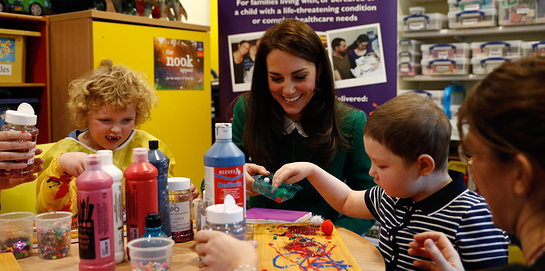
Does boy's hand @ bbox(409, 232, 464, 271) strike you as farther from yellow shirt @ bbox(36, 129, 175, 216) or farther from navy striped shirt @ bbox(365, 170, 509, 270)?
yellow shirt @ bbox(36, 129, 175, 216)

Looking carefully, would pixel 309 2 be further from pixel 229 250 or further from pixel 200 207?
pixel 229 250

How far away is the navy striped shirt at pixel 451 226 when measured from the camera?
1.13 metres

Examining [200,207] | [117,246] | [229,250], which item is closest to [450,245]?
[229,250]

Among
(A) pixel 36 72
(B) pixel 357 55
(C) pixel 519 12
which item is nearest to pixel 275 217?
(B) pixel 357 55

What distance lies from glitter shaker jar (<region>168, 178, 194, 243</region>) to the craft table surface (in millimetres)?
31

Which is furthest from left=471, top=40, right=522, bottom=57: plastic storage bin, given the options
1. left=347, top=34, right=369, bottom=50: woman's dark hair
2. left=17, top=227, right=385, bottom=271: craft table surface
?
left=17, top=227, right=385, bottom=271: craft table surface

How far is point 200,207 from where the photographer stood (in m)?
1.26

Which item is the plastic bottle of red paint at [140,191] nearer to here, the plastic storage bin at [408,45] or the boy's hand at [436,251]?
the boy's hand at [436,251]

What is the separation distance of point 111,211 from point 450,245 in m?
0.81

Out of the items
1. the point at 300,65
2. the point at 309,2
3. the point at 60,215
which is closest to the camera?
the point at 60,215

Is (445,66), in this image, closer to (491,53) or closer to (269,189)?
(491,53)

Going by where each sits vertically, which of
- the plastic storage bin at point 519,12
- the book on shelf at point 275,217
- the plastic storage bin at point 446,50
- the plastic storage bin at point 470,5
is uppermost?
the plastic storage bin at point 470,5

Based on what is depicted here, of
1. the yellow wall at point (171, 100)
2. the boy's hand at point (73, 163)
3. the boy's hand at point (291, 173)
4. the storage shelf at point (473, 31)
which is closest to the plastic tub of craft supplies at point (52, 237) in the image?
the boy's hand at point (73, 163)

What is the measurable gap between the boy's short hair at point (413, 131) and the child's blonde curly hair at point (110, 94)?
3.53 ft
